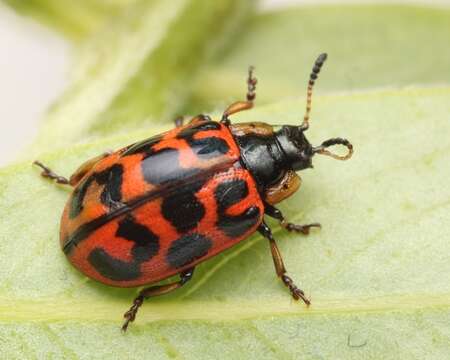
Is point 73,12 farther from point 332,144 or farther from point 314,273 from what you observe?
point 314,273

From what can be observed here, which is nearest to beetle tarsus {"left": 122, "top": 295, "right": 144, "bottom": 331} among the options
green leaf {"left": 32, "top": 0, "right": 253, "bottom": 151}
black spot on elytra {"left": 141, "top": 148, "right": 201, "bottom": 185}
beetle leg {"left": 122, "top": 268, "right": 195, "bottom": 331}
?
beetle leg {"left": 122, "top": 268, "right": 195, "bottom": 331}

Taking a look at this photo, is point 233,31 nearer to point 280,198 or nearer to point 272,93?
point 272,93

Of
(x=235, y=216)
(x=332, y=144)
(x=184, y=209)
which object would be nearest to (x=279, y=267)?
(x=235, y=216)

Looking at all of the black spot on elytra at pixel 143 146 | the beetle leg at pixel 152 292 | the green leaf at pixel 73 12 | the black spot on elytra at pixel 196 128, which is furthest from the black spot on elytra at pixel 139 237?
the green leaf at pixel 73 12

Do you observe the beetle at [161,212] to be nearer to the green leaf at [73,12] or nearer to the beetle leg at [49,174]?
the beetle leg at [49,174]

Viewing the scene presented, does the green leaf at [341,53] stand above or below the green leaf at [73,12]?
below

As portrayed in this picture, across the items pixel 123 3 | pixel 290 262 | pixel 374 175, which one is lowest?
pixel 290 262

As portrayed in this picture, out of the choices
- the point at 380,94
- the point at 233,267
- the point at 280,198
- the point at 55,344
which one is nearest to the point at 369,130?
the point at 380,94

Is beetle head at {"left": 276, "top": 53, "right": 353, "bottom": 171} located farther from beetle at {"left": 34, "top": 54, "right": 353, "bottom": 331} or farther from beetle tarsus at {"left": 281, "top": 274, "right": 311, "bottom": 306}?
beetle tarsus at {"left": 281, "top": 274, "right": 311, "bottom": 306}
